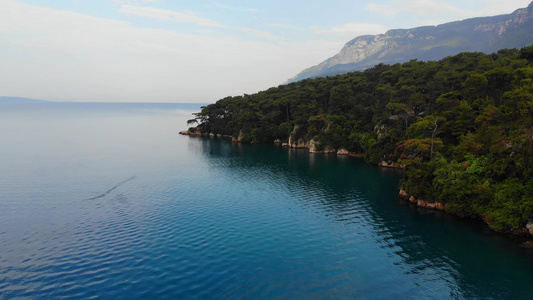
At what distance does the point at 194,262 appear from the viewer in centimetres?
2662

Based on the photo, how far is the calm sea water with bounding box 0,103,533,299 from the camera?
23094 mm

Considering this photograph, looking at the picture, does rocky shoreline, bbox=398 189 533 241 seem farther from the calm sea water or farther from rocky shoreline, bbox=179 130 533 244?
Answer: the calm sea water

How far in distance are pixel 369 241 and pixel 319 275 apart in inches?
368

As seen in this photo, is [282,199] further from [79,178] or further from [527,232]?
[79,178]

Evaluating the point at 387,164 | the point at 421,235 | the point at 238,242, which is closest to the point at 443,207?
the point at 421,235

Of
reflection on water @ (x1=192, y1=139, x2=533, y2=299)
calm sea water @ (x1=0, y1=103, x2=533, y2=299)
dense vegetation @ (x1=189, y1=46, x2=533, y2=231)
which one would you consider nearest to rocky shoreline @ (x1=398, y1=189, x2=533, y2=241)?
dense vegetation @ (x1=189, y1=46, x2=533, y2=231)

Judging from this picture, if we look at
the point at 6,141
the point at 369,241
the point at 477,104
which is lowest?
the point at 369,241

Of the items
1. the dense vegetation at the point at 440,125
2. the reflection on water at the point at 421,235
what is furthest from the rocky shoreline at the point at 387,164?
the reflection on water at the point at 421,235

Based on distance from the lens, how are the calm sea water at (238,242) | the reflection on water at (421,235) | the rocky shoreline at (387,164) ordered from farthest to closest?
the rocky shoreline at (387,164) → the reflection on water at (421,235) → the calm sea water at (238,242)

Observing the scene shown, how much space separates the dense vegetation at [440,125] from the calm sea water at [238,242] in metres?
4.18

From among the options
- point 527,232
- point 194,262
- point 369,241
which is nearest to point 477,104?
point 527,232

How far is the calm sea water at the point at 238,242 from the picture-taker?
23094 millimetres

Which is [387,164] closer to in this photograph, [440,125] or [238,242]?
[440,125]

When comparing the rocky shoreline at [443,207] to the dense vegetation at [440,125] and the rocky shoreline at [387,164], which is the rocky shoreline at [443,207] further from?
the dense vegetation at [440,125]
